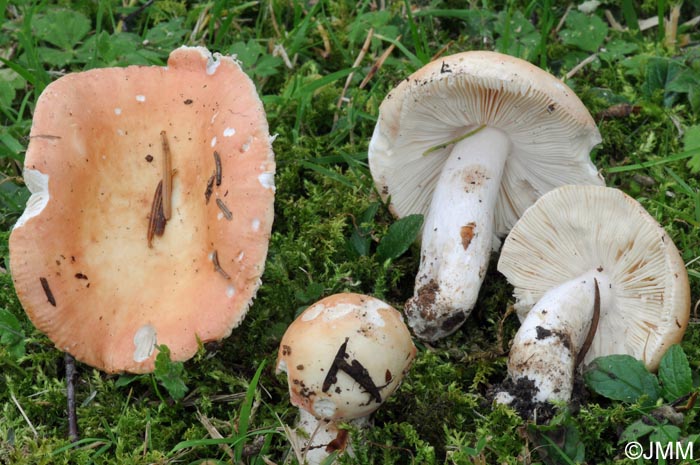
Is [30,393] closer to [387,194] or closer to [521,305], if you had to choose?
[387,194]

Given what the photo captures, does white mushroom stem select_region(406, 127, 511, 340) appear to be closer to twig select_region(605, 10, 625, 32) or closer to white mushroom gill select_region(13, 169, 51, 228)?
white mushroom gill select_region(13, 169, 51, 228)

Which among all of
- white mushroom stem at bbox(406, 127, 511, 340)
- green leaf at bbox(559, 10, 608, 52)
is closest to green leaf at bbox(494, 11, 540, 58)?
green leaf at bbox(559, 10, 608, 52)

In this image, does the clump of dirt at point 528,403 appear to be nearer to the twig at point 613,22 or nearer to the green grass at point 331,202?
the green grass at point 331,202

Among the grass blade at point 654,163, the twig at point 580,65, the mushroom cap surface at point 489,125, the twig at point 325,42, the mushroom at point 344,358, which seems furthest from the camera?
A: the twig at point 325,42

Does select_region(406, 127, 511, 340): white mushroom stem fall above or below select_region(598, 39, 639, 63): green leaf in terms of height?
below

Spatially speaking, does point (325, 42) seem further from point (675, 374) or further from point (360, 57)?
point (675, 374)

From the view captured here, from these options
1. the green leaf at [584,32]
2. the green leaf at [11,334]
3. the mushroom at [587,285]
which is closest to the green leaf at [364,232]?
the mushroom at [587,285]
